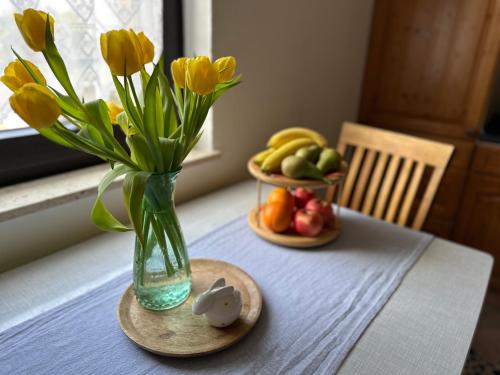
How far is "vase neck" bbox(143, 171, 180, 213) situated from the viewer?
0.62 metres

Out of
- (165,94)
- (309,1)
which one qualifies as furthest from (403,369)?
(309,1)

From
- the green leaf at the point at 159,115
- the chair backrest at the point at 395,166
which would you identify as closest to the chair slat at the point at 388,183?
the chair backrest at the point at 395,166

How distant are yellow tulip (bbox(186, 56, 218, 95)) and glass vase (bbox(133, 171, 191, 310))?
0.49ft

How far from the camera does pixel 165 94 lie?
2.12ft

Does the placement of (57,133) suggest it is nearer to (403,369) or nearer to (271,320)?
(271,320)

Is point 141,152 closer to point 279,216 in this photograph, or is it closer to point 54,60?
point 54,60

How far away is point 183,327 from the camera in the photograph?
685 millimetres

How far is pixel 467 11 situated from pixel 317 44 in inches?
27.0

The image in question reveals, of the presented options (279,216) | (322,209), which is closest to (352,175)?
(322,209)

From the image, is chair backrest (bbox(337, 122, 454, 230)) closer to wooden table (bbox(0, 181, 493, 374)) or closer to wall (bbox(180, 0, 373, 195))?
wooden table (bbox(0, 181, 493, 374))

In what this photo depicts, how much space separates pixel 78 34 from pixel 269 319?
822 mm

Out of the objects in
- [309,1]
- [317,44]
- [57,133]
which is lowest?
[57,133]

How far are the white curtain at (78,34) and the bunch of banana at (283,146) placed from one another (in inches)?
18.5

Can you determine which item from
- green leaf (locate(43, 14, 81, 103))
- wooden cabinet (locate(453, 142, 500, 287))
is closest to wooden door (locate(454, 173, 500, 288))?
wooden cabinet (locate(453, 142, 500, 287))
